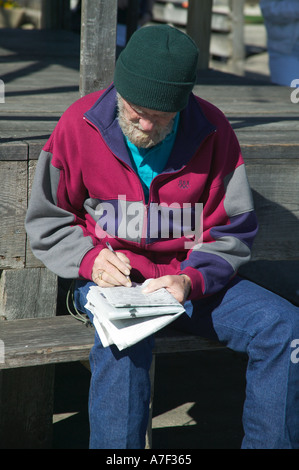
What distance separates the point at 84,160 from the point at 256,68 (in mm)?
12464

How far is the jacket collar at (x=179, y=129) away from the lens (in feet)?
8.68

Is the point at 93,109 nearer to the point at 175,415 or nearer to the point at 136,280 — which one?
the point at 136,280

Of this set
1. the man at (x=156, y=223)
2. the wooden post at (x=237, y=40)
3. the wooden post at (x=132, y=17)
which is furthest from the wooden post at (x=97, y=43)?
the wooden post at (x=237, y=40)

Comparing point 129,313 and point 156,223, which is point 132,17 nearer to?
point 156,223

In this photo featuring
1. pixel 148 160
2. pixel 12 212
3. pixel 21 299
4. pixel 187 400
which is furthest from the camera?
pixel 187 400

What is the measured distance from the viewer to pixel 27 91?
14.4ft

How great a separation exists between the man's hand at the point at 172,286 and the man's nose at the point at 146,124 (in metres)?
0.52

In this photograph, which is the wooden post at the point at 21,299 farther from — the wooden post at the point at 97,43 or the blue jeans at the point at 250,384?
the blue jeans at the point at 250,384

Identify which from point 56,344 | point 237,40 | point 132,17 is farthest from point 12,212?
point 237,40

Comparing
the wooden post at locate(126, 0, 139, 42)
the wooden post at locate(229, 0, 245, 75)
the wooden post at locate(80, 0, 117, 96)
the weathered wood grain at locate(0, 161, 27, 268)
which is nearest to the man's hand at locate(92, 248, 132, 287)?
the weathered wood grain at locate(0, 161, 27, 268)

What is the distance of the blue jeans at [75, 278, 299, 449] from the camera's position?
243 centimetres

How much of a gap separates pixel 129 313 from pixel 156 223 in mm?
489

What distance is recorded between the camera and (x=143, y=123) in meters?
2.56

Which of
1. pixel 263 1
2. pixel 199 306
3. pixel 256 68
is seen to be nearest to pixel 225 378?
pixel 199 306
